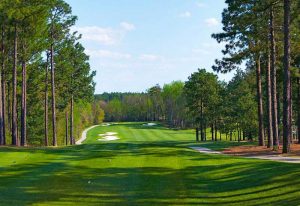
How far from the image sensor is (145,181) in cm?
1490

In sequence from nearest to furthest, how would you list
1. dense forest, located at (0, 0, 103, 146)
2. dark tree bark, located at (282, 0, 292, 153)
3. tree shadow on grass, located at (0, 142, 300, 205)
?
tree shadow on grass, located at (0, 142, 300, 205) → dark tree bark, located at (282, 0, 292, 153) → dense forest, located at (0, 0, 103, 146)

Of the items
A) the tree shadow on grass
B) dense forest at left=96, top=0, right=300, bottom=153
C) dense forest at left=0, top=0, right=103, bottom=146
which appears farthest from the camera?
dense forest at left=0, top=0, right=103, bottom=146

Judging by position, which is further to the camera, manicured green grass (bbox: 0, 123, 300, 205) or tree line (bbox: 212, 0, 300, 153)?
tree line (bbox: 212, 0, 300, 153)

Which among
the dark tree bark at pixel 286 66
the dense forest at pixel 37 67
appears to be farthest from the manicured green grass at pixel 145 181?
the dense forest at pixel 37 67

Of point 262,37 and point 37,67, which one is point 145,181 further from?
point 37,67

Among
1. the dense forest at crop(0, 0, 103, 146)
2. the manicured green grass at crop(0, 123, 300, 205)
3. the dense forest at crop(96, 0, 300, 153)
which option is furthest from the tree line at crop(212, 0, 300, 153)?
the dense forest at crop(0, 0, 103, 146)

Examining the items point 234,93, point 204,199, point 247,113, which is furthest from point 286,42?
point 234,93

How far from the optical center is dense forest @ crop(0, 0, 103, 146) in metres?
32.0

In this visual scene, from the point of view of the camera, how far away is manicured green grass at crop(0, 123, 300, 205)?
12.0 metres

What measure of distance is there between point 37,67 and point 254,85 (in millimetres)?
29548

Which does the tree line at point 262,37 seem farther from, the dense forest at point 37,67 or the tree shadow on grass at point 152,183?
the dense forest at point 37,67

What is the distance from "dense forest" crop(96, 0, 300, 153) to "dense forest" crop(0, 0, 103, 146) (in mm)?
14411

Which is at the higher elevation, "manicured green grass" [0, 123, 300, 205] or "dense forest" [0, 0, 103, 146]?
"dense forest" [0, 0, 103, 146]

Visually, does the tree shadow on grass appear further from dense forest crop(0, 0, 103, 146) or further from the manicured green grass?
dense forest crop(0, 0, 103, 146)
